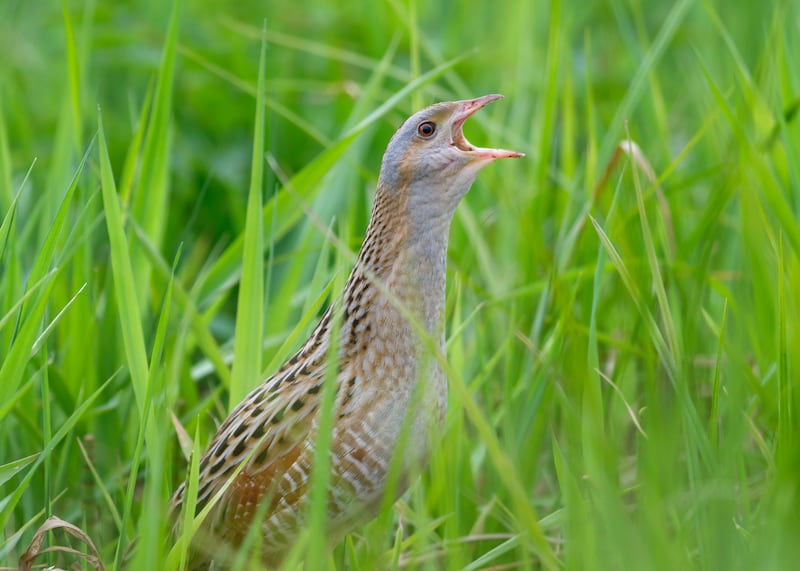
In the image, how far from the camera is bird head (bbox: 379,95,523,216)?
8.72 feet

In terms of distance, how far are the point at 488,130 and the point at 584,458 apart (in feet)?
6.04

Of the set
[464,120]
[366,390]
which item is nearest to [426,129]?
[464,120]

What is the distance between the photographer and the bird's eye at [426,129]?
2.71m

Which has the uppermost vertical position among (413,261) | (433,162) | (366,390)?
(433,162)

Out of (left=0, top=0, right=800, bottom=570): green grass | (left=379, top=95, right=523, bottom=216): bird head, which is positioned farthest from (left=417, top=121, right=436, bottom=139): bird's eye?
(left=0, top=0, right=800, bottom=570): green grass

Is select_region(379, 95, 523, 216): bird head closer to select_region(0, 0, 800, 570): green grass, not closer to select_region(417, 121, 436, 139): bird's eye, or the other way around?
select_region(417, 121, 436, 139): bird's eye

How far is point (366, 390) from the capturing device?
8.37ft

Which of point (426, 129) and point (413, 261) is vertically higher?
point (426, 129)

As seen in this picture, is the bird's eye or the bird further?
the bird's eye

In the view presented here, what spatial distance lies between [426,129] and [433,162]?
0.10 meters

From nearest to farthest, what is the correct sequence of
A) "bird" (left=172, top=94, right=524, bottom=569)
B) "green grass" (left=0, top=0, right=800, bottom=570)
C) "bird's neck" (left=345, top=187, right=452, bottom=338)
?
"green grass" (left=0, top=0, right=800, bottom=570), "bird" (left=172, top=94, right=524, bottom=569), "bird's neck" (left=345, top=187, right=452, bottom=338)

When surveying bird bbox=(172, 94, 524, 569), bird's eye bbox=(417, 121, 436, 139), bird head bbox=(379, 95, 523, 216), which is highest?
bird's eye bbox=(417, 121, 436, 139)

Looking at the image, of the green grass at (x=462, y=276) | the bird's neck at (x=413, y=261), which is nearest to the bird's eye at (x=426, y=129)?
the bird's neck at (x=413, y=261)

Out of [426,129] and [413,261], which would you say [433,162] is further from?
[413,261]
